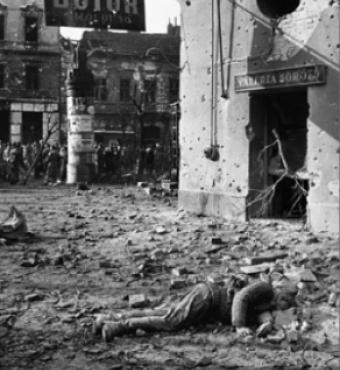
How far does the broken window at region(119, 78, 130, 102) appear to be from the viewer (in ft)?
134

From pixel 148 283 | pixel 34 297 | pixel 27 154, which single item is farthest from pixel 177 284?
pixel 27 154

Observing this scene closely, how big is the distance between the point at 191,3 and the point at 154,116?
95.2 ft

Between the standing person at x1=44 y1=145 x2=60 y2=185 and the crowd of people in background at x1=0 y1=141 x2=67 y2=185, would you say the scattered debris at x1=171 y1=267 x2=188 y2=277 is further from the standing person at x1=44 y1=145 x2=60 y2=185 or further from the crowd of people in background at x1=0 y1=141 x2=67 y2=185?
the standing person at x1=44 y1=145 x2=60 y2=185

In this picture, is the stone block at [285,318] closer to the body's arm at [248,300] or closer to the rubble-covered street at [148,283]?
the rubble-covered street at [148,283]

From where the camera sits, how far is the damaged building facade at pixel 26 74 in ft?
124

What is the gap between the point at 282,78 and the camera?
9.92 meters

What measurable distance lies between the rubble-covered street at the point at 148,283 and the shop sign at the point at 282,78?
2480 millimetres

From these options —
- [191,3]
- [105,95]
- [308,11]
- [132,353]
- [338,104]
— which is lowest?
[132,353]

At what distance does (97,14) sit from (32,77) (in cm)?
2644

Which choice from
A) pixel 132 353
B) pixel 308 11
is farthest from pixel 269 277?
pixel 308 11

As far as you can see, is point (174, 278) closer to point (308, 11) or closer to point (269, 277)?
point (269, 277)

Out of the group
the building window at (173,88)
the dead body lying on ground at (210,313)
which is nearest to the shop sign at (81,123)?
the dead body lying on ground at (210,313)

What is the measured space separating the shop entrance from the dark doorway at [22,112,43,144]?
2948 cm

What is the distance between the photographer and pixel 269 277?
269 inches
